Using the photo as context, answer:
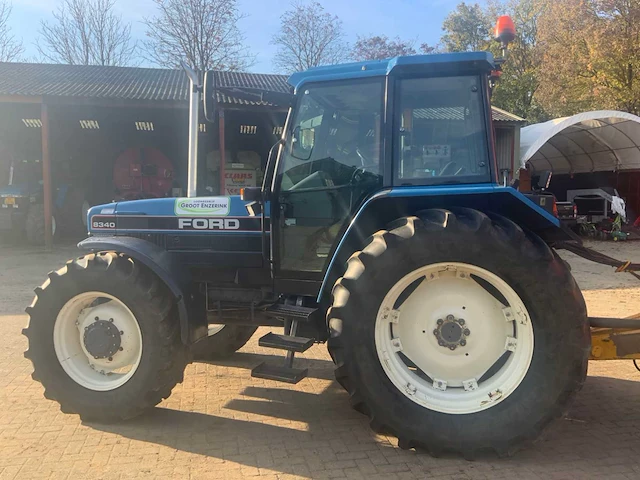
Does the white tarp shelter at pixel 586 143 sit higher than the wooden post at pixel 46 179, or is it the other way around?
the white tarp shelter at pixel 586 143

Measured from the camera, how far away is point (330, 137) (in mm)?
3439

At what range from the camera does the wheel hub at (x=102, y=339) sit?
348 centimetres

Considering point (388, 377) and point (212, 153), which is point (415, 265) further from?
point (212, 153)

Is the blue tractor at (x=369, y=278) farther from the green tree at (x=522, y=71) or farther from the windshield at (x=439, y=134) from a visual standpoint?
the green tree at (x=522, y=71)

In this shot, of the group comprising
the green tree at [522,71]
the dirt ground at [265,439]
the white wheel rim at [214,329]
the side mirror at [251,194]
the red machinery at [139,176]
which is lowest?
the dirt ground at [265,439]

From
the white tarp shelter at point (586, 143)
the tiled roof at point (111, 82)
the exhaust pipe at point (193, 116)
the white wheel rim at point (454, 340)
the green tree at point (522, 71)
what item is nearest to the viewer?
the white wheel rim at point (454, 340)

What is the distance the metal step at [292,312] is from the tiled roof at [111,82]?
8.93 m

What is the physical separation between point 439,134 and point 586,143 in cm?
1623

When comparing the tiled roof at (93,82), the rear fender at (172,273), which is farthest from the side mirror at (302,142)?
the tiled roof at (93,82)

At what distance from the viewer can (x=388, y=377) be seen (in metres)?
3.03

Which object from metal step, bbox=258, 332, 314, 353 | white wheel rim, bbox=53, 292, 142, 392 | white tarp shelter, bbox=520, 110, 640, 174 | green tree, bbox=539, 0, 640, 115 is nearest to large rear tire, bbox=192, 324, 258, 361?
white wheel rim, bbox=53, 292, 142, 392

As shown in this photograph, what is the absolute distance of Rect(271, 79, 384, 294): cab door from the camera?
10.9 ft

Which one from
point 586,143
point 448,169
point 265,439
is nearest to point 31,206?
point 265,439

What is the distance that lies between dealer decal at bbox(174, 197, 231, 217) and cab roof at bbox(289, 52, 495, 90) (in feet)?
3.51
